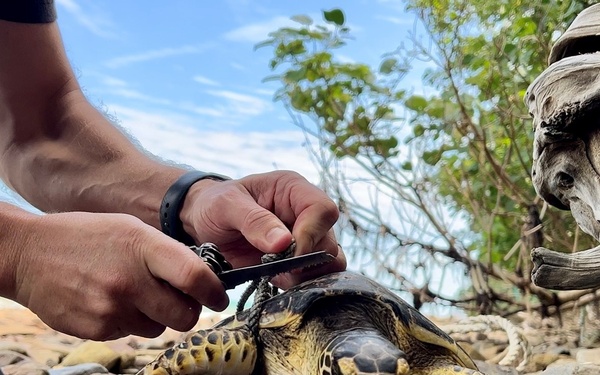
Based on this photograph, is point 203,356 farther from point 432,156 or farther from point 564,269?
point 432,156

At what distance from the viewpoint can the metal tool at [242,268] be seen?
99 cm

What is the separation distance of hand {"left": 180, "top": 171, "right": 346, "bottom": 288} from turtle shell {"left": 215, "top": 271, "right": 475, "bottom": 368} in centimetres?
7

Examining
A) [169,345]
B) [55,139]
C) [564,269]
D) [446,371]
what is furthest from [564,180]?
[169,345]

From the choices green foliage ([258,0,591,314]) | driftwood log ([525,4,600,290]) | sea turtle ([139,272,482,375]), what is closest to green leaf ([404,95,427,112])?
green foliage ([258,0,591,314])

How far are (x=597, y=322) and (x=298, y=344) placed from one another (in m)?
1.73

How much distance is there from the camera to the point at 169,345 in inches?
89.2

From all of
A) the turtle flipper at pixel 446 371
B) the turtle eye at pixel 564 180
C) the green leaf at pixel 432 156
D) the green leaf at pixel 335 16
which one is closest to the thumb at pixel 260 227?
the turtle flipper at pixel 446 371

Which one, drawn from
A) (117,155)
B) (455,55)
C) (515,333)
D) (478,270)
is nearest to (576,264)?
(515,333)

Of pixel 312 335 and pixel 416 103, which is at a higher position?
pixel 416 103

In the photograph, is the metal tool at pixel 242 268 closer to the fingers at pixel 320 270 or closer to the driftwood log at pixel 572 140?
the fingers at pixel 320 270

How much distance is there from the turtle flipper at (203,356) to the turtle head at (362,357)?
186 mm

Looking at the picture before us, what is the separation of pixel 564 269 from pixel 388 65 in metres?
1.69

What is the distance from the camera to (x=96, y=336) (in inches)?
37.7

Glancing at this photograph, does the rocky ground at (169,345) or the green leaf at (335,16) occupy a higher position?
the green leaf at (335,16)
